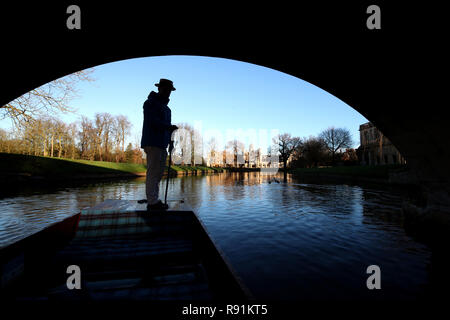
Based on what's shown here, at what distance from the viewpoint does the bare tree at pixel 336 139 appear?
176ft

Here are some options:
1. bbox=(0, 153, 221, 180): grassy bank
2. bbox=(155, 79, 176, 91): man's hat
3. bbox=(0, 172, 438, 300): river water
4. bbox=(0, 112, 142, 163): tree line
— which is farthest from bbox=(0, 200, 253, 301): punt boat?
bbox=(0, 112, 142, 163): tree line

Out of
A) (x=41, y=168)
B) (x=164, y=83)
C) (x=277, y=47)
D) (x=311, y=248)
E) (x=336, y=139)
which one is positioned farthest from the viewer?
(x=336, y=139)

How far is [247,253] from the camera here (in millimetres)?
4121

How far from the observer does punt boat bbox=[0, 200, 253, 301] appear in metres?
1.76

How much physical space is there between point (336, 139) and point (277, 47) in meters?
59.3

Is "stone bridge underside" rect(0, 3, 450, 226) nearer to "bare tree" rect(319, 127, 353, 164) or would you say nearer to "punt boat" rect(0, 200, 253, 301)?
"punt boat" rect(0, 200, 253, 301)

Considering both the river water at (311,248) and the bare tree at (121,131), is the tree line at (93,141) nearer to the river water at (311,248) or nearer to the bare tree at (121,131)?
the bare tree at (121,131)

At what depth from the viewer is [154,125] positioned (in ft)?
13.0

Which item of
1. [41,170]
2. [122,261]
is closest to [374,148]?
[122,261]

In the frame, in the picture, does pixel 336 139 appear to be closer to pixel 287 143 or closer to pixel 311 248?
pixel 287 143

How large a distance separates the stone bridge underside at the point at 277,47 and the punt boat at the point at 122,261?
2.64m

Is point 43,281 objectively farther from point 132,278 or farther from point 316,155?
point 316,155

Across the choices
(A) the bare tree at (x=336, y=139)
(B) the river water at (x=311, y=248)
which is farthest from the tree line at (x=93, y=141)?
(A) the bare tree at (x=336, y=139)

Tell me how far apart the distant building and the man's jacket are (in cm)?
4903
